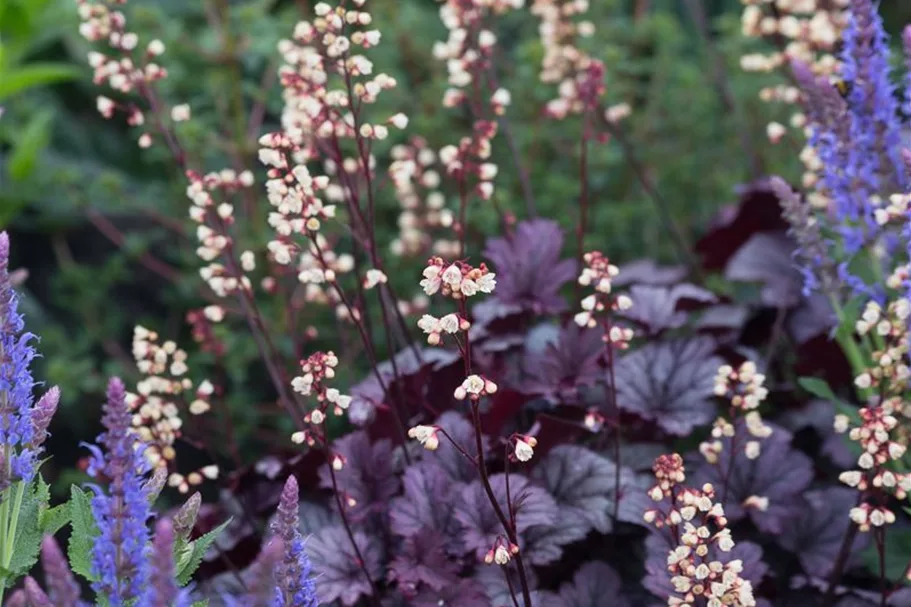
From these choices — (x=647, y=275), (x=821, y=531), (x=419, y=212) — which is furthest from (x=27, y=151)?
(x=821, y=531)

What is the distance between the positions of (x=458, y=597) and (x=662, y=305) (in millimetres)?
918

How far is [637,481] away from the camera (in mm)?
2086

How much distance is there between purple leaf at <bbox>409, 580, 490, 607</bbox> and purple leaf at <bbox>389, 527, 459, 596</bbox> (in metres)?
0.01

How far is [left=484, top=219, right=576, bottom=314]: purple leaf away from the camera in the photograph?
2326mm

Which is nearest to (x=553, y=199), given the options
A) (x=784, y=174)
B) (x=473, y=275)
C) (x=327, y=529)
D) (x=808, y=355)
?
(x=784, y=174)

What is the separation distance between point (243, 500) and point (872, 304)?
119 cm

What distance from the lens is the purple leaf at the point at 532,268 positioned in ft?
7.63

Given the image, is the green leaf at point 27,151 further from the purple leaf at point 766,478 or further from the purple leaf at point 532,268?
the purple leaf at point 766,478

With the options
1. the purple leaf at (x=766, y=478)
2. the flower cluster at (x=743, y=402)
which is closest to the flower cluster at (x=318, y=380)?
the flower cluster at (x=743, y=402)

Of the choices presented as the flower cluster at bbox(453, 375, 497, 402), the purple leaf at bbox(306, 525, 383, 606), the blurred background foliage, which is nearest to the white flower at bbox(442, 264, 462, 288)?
the flower cluster at bbox(453, 375, 497, 402)

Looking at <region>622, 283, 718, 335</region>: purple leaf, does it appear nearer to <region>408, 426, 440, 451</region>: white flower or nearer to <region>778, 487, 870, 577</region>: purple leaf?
<region>778, 487, 870, 577</region>: purple leaf

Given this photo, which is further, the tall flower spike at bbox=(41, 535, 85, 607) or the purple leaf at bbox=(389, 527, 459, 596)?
the purple leaf at bbox=(389, 527, 459, 596)

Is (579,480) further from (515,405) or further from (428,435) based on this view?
(428,435)

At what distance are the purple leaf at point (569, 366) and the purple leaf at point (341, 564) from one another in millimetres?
413
